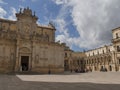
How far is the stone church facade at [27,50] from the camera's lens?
33.0 meters

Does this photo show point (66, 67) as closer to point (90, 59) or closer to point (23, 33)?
point (90, 59)

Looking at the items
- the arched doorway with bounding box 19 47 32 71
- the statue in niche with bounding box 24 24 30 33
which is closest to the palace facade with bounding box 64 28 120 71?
the statue in niche with bounding box 24 24 30 33

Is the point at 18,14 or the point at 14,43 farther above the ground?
the point at 18,14

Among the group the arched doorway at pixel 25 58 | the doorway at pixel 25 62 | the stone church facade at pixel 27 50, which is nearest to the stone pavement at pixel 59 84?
the stone church facade at pixel 27 50

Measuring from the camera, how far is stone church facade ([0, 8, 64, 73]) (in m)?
33.0

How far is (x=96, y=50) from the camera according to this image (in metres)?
75.5

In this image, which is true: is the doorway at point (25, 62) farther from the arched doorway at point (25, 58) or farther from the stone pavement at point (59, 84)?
the stone pavement at point (59, 84)

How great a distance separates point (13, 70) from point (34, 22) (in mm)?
13985

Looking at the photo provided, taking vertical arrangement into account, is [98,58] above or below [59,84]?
above

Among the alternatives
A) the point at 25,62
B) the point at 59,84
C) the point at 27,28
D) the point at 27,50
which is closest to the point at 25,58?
the point at 25,62

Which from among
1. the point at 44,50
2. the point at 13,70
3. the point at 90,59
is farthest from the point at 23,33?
the point at 90,59

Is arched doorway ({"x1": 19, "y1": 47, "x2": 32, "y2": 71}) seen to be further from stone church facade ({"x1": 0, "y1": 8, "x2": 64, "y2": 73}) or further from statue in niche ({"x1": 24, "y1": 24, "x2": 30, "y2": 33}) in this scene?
statue in niche ({"x1": 24, "y1": 24, "x2": 30, "y2": 33})

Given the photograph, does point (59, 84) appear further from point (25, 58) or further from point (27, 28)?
point (27, 28)

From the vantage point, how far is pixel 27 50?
116ft
